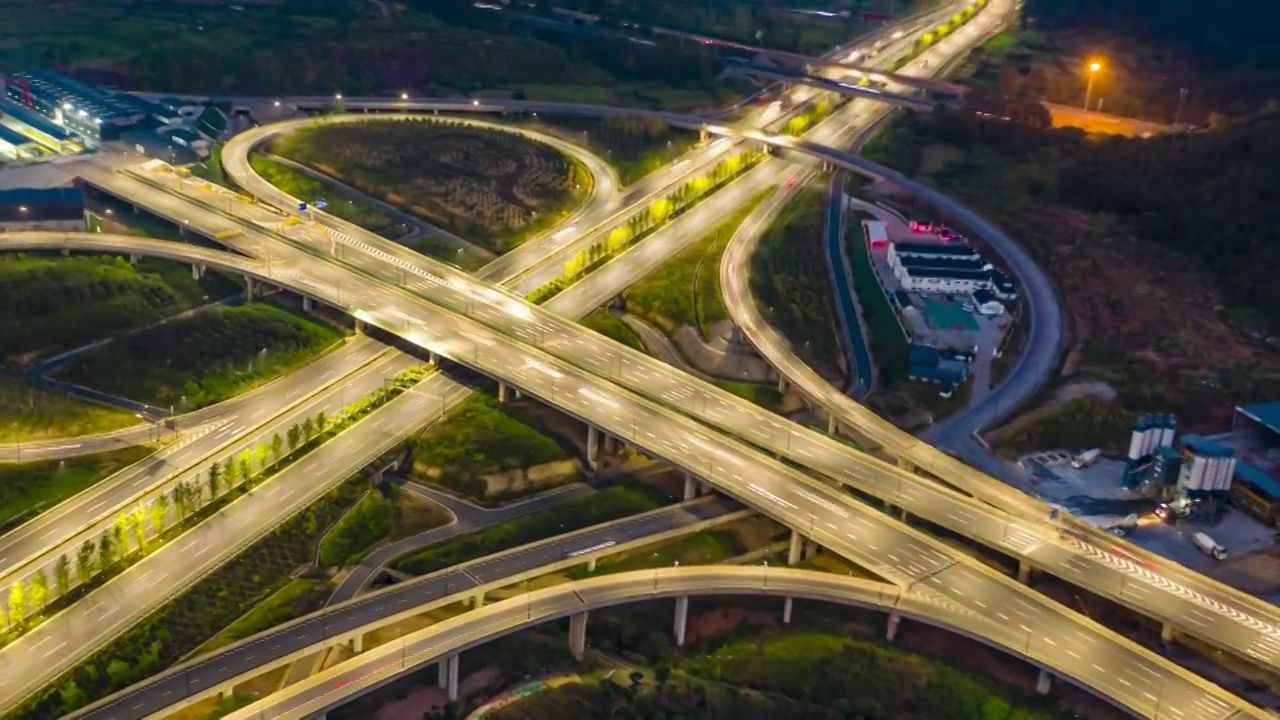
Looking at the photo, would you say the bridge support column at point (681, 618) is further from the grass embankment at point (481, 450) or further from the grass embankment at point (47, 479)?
the grass embankment at point (47, 479)

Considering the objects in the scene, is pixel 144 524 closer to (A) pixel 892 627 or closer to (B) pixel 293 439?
(B) pixel 293 439

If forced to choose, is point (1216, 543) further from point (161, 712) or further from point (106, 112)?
point (106, 112)

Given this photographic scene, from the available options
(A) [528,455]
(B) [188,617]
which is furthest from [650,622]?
(B) [188,617]

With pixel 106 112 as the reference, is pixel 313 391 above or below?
below

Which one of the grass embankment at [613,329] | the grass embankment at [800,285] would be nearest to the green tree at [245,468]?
the grass embankment at [613,329]

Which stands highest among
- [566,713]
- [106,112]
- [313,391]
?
[106,112]

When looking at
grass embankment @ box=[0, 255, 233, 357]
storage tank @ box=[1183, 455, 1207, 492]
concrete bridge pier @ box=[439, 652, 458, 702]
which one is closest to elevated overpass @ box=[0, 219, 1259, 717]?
grass embankment @ box=[0, 255, 233, 357]

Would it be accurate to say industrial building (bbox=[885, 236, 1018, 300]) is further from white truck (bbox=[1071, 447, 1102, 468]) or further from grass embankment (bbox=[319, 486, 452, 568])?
grass embankment (bbox=[319, 486, 452, 568])

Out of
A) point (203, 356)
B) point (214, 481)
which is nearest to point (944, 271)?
point (203, 356)
